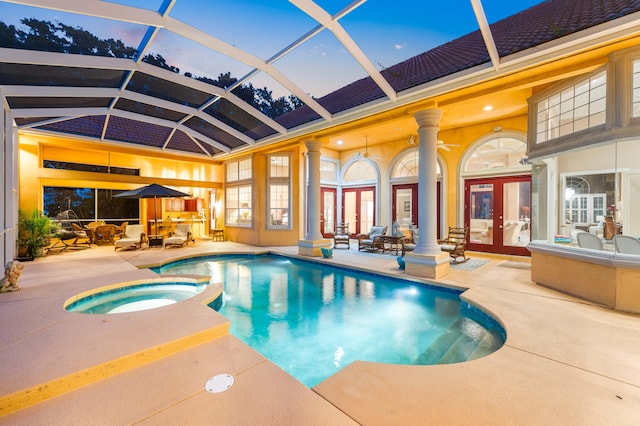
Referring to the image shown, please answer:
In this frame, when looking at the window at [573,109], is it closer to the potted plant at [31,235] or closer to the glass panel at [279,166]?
the glass panel at [279,166]

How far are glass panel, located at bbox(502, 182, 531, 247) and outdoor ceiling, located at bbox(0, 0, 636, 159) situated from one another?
15.2 ft

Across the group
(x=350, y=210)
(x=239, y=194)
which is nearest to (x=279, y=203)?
(x=239, y=194)

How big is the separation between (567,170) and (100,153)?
13585 millimetres

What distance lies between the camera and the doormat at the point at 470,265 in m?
6.22

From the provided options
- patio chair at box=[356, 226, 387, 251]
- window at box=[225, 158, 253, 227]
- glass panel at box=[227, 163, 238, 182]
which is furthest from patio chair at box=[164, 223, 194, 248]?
patio chair at box=[356, 226, 387, 251]

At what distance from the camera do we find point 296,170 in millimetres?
9539

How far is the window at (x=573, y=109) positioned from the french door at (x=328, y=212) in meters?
7.67

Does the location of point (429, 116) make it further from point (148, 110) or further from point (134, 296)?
point (148, 110)

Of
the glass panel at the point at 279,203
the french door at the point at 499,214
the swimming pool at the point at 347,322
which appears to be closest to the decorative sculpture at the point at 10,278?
the swimming pool at the point at 347,322

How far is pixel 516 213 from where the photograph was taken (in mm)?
7648

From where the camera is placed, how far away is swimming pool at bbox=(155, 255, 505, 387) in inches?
121

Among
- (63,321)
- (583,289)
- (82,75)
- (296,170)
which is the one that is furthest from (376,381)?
(296,170)

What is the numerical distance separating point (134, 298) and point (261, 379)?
3.63m

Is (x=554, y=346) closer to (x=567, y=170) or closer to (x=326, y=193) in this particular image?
(x=567, y=170)
